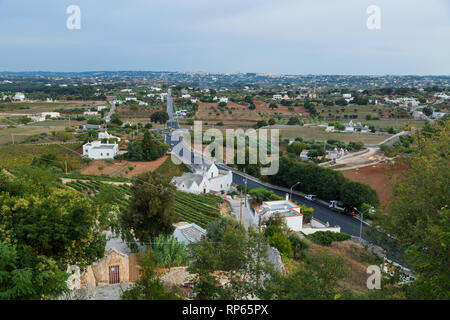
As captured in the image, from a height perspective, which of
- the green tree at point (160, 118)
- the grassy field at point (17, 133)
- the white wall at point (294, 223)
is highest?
the green tree at point (160, 118)

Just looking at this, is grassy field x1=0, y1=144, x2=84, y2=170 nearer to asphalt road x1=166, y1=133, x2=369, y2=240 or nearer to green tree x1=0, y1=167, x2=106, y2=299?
asphalt road x1=166, y1=133, x2=369, y2=240

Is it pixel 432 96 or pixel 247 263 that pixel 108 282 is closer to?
pixel 247 263

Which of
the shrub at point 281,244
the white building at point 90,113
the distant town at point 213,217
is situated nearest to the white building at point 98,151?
the distant town at point 213,217

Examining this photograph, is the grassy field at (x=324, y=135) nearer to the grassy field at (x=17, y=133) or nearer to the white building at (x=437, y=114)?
the white building at (x=437, y=114)

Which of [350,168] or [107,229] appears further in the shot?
[350,168]

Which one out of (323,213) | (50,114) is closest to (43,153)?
(323,213)

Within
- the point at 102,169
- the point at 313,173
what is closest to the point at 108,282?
the point at 313,173

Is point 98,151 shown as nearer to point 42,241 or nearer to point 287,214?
point 287,214
